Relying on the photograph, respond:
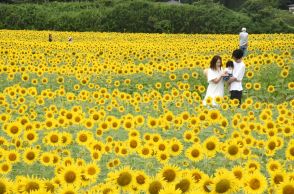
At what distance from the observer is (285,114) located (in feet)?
21.2

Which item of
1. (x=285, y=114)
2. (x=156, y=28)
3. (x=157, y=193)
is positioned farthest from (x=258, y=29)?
(x=157, y=193)

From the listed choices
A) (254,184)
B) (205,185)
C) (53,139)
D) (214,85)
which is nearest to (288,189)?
(254,184)

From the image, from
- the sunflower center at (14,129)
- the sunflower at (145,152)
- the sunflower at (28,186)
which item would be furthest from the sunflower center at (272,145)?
the sunflower center at (14,129)

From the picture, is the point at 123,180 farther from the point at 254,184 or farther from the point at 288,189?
the point at 288,189

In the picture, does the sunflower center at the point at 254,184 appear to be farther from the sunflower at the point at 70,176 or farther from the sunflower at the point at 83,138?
the sunflower at the point at 83,138

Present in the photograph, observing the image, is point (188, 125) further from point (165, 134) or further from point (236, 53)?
point (236, 53)

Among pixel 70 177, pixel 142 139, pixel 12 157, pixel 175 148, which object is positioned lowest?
pixel 142 139

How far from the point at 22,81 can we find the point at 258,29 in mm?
29067

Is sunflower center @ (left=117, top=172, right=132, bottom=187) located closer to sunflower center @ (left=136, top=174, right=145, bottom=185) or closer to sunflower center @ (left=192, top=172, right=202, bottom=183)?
sunflower center @ (left=136, top=174, right=145, bottom=185)

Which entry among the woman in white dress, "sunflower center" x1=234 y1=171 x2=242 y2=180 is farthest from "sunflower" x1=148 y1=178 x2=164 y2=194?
the woman in white dress

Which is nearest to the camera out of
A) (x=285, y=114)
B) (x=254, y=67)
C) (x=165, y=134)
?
(x=165, y=134)

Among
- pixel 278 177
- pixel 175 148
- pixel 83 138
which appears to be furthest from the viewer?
pixel 83 138

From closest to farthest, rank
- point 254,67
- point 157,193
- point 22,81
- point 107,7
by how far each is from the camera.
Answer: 1. point 157,193
2. point 22,81
3. point 254,67
4. point 107,7

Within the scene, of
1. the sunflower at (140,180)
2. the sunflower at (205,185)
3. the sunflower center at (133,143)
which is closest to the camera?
the sunflower at (205,185)
